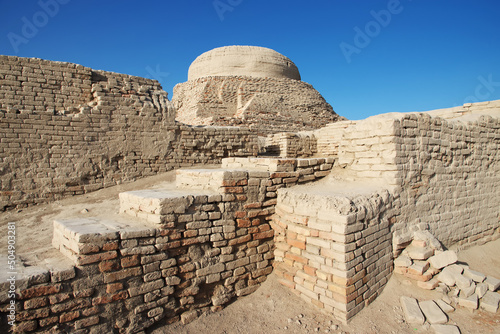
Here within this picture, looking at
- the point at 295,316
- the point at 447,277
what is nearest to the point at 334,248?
the point at 295,316

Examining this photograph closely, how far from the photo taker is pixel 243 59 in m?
16.4

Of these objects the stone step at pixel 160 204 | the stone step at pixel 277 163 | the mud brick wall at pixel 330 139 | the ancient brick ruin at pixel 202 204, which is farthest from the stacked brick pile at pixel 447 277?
the mud brick wall at pixel 330 139

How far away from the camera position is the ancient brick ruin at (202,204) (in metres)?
2.74

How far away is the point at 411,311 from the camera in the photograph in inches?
130

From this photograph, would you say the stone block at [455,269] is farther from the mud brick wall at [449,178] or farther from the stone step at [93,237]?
the stone step at [93,237]

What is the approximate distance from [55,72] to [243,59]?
37.0ft

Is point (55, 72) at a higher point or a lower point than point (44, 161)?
higher

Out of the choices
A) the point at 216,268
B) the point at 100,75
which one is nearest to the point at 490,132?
the point at 216,268

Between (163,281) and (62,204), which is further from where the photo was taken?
(62,204)

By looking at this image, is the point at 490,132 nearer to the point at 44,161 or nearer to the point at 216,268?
the point at 216,268

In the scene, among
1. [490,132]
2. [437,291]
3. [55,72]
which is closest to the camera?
[437,291]

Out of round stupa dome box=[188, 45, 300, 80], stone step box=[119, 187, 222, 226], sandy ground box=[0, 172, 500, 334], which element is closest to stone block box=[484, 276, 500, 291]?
sandy ground box=[0, 172, 500, 334]

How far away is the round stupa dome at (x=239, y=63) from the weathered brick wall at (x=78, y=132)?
918 cm

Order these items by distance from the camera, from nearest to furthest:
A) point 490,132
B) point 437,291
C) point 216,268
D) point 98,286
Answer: point 98,286 → point 216,268 → point 437,291 → point 490,132
